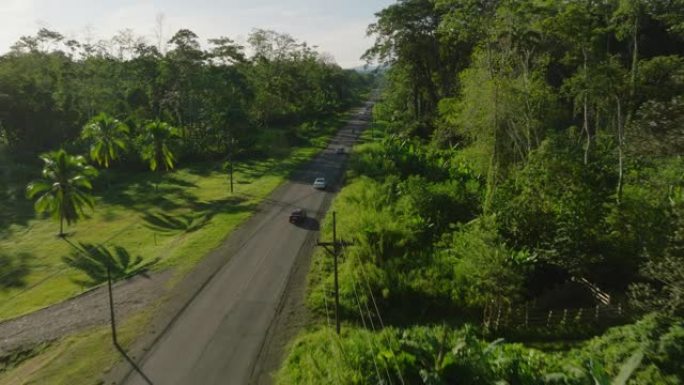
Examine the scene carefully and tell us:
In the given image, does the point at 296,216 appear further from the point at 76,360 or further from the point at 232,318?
the point at 76,360

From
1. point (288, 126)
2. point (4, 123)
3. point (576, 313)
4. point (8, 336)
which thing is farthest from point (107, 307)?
point (288, 126)

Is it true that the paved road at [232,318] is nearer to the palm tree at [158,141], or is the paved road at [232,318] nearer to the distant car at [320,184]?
the distant car at [320,184]

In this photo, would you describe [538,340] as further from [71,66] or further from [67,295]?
[71,66]

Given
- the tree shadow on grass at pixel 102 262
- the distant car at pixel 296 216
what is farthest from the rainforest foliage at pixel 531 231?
the tree shadow on grass at pixel 102 262

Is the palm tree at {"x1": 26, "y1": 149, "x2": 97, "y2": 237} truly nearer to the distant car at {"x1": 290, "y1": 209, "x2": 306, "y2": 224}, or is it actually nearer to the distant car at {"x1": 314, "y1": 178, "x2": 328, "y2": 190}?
the distant car at {"x1": 290, "y1": 209, "x2": 306, "y2": 224}

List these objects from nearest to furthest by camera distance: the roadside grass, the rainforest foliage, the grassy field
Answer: the rainforest foliage < the roadside grass < the grassy field

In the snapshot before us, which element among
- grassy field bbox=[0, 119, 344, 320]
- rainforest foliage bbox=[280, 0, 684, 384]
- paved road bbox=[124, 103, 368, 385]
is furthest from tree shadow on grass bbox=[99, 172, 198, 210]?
rainforest foliage bbox=[280, 0, 684, 384]
